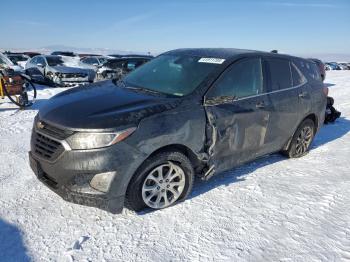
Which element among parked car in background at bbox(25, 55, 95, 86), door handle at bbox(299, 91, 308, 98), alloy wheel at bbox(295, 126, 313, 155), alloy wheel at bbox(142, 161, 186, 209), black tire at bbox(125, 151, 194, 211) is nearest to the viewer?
black tire at bbox(125, 151, 194, 211)

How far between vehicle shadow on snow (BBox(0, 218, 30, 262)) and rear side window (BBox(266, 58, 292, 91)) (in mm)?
3523

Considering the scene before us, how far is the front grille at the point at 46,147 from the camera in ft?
10.2

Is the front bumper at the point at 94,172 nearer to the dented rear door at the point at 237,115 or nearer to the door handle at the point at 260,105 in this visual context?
the dented rear door at the point at 237,115

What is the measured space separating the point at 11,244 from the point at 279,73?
3.97 m

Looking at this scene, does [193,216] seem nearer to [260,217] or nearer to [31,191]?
[260,217]

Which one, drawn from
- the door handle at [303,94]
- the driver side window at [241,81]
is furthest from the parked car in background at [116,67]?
the driver side window at [241,81]

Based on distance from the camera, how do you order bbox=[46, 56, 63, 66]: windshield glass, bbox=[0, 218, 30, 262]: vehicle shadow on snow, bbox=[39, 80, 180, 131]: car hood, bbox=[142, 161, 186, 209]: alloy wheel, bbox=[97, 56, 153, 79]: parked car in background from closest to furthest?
bbox=[0, 218, 30, 262]: vehicle shadow on snow → bbox=[39, 80, 180, 131]: car hood → bbox=[142, 161, 186, 209]: alloy wheel → bbox=[97, 56, 153, 79]: parked car in background → bbox=[46, 56, 63, 66]: windshield glass

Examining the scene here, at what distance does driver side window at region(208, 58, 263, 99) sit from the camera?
3.87 m

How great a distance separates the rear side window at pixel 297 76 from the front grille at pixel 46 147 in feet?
11.9

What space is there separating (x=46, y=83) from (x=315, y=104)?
11.1 m

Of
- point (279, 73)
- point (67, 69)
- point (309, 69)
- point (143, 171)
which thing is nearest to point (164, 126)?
point (143, 171)

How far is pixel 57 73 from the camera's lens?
508 inches

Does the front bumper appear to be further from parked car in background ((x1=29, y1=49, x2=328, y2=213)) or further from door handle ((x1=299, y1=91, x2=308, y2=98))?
door handle ((x1=299, y1=91, x2=308, y2=98))

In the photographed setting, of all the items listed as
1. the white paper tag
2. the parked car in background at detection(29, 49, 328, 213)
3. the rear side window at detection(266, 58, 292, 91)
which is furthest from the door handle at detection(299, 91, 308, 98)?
the white paper tag
